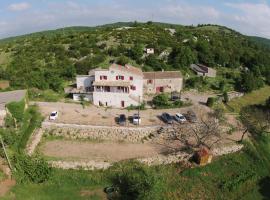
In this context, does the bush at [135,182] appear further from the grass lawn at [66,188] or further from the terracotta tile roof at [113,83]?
the terracotta tile roof at [113,83]

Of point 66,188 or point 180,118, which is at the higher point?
point 180,118

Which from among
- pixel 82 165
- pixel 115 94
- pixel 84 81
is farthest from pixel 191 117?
pixel 84 81

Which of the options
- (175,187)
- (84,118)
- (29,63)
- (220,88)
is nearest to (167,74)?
(220,88)

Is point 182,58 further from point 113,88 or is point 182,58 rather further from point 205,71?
point 113,88

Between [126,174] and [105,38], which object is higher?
[105,38]

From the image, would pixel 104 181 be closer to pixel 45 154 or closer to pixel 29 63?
pixel 45 154
